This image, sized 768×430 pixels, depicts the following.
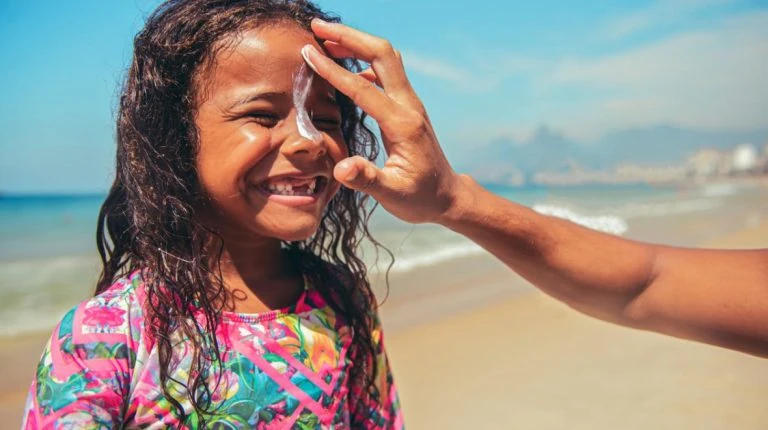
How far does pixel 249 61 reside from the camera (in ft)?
5.67

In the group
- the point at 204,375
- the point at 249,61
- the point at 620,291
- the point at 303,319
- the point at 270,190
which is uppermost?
the point at 249,61

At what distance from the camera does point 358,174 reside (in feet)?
4.73

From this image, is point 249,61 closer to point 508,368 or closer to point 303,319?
point 303,319

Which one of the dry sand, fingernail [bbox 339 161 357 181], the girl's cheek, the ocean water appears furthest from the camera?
the ocean water

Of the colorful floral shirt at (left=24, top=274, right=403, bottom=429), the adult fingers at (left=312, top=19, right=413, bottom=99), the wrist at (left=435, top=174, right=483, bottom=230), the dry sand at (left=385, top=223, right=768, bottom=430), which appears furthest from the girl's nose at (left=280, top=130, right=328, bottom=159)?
the dry sand at (left=385, top=223, right=768, bottom=430)

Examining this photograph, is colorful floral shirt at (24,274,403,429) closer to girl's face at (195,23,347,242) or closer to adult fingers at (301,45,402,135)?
girl's face at (195,23,347,242)

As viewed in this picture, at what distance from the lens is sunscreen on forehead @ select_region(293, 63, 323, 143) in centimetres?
171

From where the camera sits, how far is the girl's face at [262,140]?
5.58 feet

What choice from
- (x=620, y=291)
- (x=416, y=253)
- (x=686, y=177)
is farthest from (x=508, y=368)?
(x=686, y=177)

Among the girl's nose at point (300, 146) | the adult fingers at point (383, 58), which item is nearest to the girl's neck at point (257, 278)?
the girl's nose at point (300, 146)

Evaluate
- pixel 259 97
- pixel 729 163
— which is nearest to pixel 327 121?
pixel 259 97

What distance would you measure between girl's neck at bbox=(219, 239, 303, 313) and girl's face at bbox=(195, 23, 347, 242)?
190mm

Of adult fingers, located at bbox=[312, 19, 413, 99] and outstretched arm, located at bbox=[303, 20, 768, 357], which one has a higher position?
adult fingers, located at bbox=[312, 19, 413, 99]

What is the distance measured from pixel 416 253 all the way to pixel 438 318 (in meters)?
4.25
